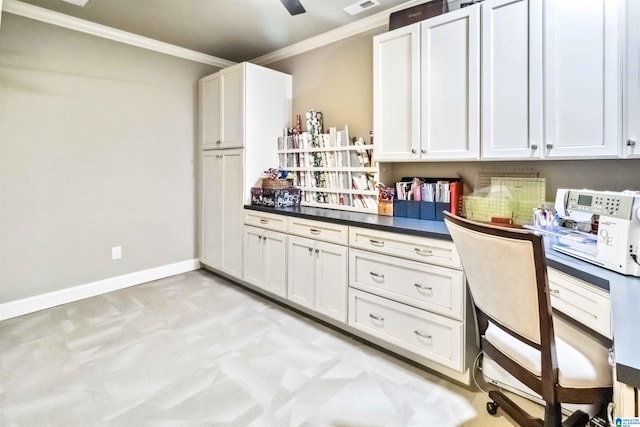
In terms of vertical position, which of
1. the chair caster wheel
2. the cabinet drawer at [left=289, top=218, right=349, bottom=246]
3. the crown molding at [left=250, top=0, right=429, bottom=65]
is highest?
the crown molding at [left=250, top=0, right=429, bottom=65]

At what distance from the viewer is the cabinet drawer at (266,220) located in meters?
3.00

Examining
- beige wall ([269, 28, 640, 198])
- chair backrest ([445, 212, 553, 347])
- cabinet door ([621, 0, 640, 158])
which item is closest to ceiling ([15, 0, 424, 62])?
beige wall ([269, 28, 640, 198])

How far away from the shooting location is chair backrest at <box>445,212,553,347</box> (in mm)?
1070

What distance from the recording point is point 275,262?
3070mm

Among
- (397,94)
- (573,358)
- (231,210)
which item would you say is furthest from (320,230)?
(573,358)

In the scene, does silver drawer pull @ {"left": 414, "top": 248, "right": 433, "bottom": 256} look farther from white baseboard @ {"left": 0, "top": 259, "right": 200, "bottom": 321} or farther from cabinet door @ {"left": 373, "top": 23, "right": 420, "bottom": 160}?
white baseboard @ {"left": 0, "top": 259, "right": 200, "bottom": 321}

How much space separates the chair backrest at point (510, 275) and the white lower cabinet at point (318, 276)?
1278mm

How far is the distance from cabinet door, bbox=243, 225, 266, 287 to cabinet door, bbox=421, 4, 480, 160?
169 centimetres

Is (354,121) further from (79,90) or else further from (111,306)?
(111,306)

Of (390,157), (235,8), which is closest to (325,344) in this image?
(390,157)

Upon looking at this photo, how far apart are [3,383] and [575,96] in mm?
3506

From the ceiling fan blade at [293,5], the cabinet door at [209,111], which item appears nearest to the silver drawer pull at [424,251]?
the ceiling fan blade at [293,5]

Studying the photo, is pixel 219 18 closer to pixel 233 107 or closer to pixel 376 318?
pixel 233 107

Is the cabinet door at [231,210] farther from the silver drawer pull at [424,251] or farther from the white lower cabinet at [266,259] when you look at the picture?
the silver drawer pull at [424,251]
